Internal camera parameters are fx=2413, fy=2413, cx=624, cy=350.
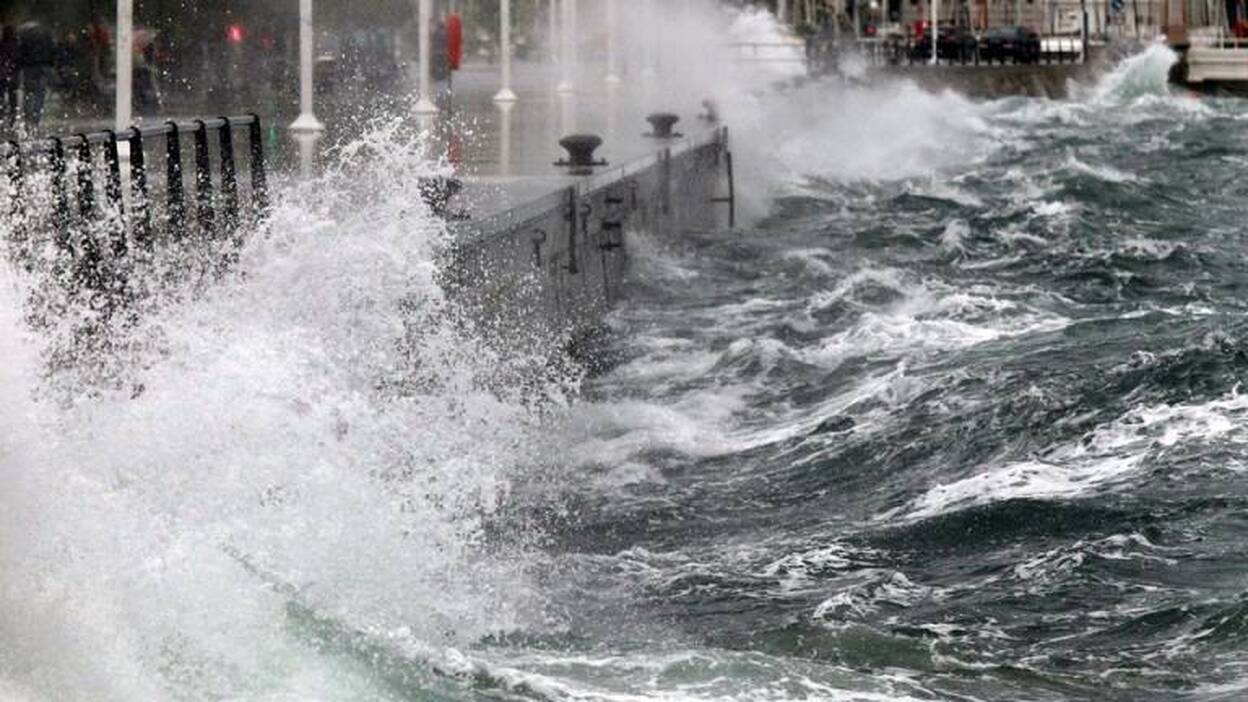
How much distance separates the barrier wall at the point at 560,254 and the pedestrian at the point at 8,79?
4928 millimetres

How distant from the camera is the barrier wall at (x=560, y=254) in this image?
44.7 feet

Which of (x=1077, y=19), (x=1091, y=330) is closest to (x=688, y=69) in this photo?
(x=1091, y=330)

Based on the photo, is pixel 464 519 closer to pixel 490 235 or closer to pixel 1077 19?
pixel 490 235

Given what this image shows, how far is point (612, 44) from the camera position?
46.3 meters

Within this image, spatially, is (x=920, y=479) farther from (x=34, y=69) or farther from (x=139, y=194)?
(x=34, y=69)

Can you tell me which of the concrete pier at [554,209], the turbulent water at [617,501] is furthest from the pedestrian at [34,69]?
the turbulent water at [617,501]

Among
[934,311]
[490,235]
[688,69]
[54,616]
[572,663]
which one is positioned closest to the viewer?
[54,616]

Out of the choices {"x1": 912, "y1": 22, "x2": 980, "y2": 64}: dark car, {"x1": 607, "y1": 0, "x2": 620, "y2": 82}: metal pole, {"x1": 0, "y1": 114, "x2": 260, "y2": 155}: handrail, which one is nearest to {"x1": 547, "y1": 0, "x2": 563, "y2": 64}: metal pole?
{"x1": 607, "y1": 0, "x2": 620, "y2": 82}: metal pole

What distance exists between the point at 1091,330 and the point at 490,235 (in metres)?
4.85

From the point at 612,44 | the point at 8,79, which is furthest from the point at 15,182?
the point at 612,44

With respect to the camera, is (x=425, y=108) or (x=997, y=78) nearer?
(x=425, y=108)

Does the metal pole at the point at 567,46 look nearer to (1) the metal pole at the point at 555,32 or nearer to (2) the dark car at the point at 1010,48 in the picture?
(1) the metal pole at the point at 555,32

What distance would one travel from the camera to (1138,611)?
29.8 ft

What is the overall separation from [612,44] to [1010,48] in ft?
82.2
